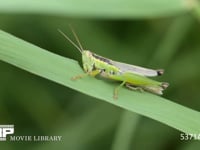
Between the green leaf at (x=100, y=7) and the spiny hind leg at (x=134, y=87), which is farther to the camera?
the spiny hind leg at (x=134, y=87)

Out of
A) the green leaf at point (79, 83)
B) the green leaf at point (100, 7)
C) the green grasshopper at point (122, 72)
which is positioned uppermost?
the green leaf at point (100, 7)

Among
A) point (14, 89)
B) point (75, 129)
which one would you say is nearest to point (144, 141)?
point (75, 129)

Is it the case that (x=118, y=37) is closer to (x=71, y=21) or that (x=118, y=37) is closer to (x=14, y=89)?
(x=71, y=21)

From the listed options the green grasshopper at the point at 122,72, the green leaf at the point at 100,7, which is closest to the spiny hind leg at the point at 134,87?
the green grasshopper at the point at 122,72

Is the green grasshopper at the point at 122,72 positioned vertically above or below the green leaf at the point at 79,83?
above

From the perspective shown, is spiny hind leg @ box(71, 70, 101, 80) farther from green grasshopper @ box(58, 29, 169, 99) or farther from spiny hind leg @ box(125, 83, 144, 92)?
spiny hind leg @ box(125, 83, 144, 92)

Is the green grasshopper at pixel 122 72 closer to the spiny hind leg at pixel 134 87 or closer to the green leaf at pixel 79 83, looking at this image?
the spiny hind leg at pixel 134 87
